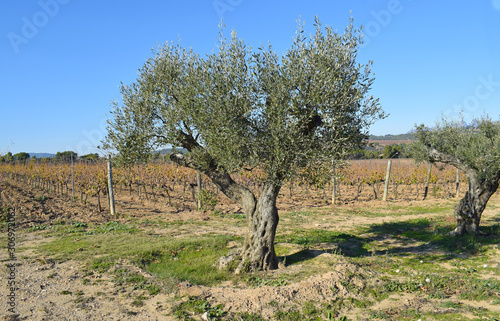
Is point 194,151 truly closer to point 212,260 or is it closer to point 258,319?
point 212,260

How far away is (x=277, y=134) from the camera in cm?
849

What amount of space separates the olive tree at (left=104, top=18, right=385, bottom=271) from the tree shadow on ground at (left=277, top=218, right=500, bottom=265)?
3.44 meters

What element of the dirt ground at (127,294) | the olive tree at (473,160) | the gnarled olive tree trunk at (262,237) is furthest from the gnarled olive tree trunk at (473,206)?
the gnarled olive tree trunk at (262,237)

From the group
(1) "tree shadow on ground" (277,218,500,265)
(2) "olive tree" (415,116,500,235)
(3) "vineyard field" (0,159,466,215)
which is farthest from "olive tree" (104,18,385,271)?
(3) "vineyard field" (0,159,466,215)

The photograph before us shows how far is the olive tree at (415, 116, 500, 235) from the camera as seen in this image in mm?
13469

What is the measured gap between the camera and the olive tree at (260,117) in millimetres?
8648

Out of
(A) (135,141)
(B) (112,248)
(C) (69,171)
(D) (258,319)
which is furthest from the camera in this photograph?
(C) (69,171)

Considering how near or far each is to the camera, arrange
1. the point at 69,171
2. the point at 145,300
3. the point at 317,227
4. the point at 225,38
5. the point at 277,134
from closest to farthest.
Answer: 1. the point at 145,300
2. the point at 277,134
3. the point at 225,38
4. the point at 317,227
5. the point at 69,171

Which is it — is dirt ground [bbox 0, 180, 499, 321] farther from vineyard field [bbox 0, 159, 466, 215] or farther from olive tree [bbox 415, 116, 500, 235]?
vineyard field [bbox 0, 159, 466, 215]

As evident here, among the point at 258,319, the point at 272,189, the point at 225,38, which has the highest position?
the point at 225,38

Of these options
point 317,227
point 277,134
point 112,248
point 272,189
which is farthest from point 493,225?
point 112,248

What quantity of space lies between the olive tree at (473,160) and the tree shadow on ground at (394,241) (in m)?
1.03

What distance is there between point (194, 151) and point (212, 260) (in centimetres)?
401

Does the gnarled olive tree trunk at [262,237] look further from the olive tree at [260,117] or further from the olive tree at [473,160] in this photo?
the olive tree at [473,160]
